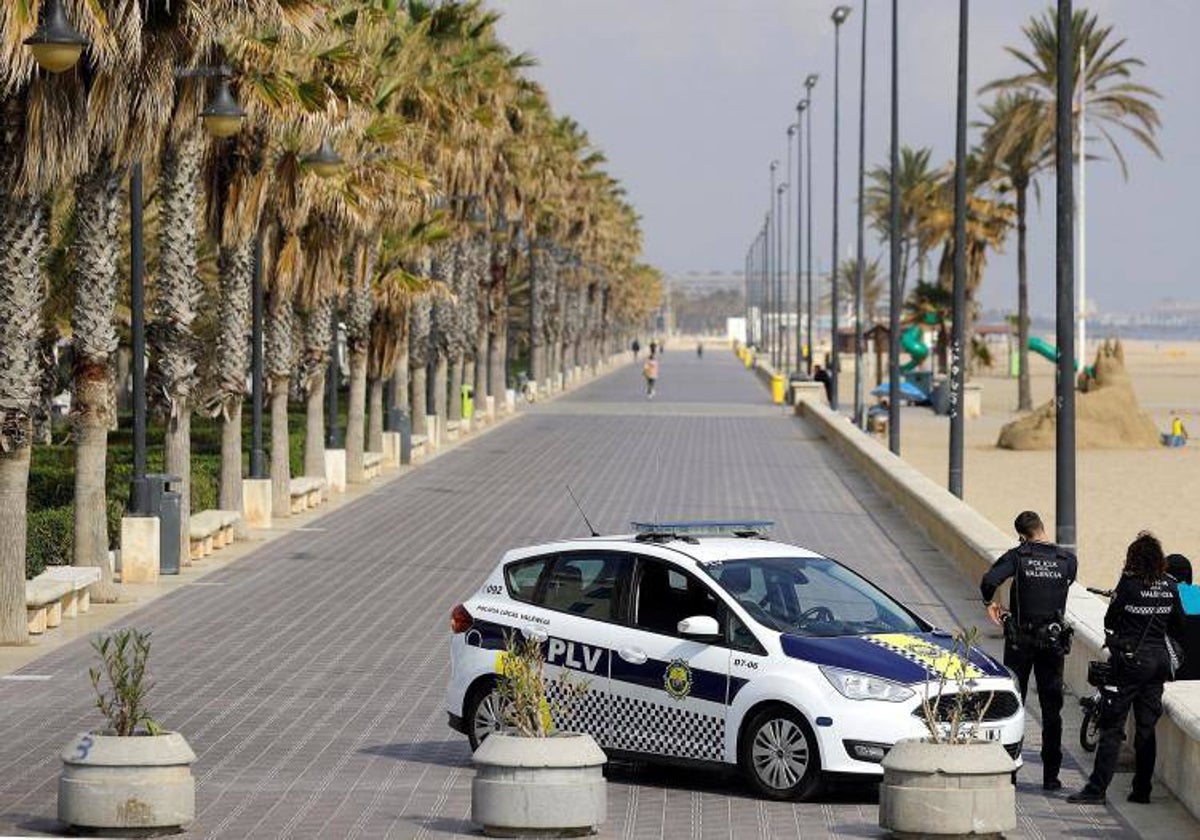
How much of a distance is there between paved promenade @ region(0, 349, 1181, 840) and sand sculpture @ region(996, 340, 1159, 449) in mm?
10018

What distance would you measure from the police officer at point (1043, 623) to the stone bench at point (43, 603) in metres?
11.0

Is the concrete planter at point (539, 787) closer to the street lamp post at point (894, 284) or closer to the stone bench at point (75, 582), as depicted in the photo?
the stone bench at point (75, 582)

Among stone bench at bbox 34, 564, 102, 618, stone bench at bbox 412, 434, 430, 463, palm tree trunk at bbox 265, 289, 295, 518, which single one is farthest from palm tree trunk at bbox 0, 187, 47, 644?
stone bench at bbox 412, 434, 430, 463

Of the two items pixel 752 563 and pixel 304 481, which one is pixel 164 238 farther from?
pixel 752 563

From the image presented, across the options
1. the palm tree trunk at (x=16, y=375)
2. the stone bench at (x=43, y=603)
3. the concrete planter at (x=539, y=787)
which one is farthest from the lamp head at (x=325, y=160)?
the concrete planter at (x=539, y=787)

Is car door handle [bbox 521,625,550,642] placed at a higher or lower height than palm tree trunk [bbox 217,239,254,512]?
lower

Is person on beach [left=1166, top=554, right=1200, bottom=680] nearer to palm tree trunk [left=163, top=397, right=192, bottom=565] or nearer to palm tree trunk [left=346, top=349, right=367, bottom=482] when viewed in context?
palm tree trunk [left=163, top=397, right=192, bottom=565]

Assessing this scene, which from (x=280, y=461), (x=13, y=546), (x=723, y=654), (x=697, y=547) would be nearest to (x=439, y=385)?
(x=280, y=461)

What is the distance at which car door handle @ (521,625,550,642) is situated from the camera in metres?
15.4

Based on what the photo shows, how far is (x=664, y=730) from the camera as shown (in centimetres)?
1484

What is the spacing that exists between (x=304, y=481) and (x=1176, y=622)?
27052 millimetres

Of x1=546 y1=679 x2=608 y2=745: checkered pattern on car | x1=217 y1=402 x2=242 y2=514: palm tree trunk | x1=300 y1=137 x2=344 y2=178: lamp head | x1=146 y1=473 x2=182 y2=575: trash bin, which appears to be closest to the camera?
x1=546 y1=679 x2=608 y2=745: checkered pattern on car

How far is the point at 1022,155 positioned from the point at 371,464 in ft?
150

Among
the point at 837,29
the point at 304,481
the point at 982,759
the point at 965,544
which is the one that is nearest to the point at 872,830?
the point at 982,759
